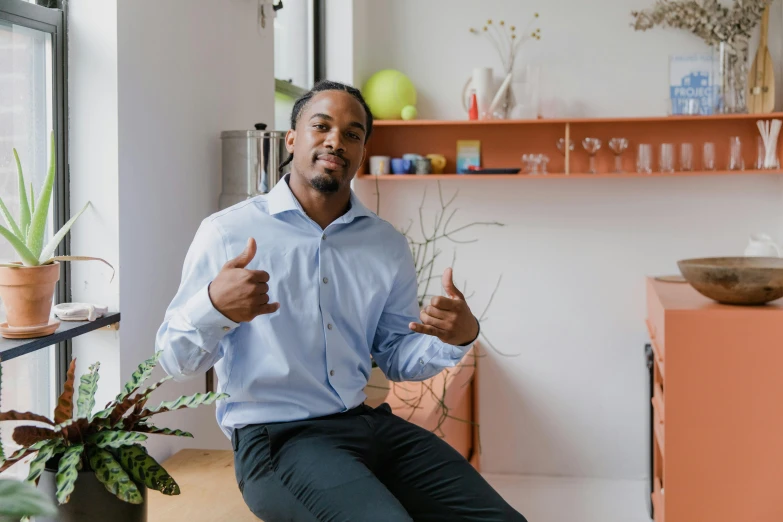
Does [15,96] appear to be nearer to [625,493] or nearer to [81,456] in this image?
[81,456]

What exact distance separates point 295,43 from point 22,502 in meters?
3.34

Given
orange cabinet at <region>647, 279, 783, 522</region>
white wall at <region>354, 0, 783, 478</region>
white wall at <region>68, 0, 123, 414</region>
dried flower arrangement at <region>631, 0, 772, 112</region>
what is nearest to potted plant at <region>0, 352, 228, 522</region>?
white wall at <region>68, 0, 123, 414</region>

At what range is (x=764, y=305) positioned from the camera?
2.79 m

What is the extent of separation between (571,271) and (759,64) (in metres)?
1.31

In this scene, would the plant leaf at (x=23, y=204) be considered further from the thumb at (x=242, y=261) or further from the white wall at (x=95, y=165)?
the thumb at (x=242, y=261)

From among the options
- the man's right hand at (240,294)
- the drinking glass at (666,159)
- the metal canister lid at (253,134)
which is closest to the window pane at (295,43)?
the metal canister lid at (253,134)

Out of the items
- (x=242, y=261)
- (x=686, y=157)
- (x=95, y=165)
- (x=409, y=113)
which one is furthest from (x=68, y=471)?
(x=686, y=157)

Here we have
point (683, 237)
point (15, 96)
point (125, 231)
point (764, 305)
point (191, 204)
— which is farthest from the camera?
point (683, 237)

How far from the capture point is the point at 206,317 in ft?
4.84

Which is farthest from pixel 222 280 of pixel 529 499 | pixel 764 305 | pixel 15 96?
pixel 529 499

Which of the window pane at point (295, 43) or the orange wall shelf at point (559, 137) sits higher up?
the window pane at point (295, 43)

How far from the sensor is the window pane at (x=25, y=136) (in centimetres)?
183

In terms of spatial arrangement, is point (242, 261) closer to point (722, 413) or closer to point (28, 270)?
point (28, 270)

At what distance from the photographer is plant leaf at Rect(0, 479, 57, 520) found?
0.67 m
